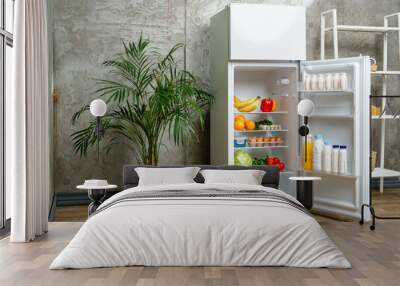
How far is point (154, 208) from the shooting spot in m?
4.74

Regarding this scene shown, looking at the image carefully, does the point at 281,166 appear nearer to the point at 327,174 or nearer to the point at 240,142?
the point at 240,142

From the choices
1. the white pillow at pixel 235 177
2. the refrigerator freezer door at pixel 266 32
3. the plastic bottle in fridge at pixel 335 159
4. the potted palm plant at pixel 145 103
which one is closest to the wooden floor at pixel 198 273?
the white pillow at pixel 235 177

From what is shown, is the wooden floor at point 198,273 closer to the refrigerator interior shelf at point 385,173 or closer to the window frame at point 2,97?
the window frame at point 2,97

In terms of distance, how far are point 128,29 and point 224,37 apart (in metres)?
1.43

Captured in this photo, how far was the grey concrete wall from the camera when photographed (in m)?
8.07

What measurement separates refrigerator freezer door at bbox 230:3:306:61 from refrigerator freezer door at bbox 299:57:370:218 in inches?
11.7

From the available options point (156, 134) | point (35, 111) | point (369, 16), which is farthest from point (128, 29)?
point (369, 16)

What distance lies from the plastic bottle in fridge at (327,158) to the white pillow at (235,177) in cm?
131

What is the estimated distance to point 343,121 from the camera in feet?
23.9

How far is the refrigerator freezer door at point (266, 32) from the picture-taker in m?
7.39

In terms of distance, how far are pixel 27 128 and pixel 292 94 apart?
3593 millimetres

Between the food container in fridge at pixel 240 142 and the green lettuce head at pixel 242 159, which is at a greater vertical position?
the food container in fridge at pixel 240 142

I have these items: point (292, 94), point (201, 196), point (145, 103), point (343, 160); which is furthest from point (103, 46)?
point (201, 196)

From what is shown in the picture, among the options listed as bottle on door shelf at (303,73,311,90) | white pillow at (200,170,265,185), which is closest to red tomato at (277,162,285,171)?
bottle on door shelf at (303,73,311,90)
